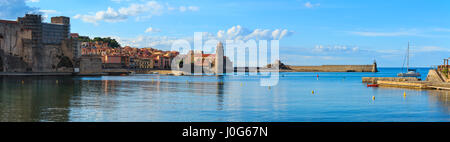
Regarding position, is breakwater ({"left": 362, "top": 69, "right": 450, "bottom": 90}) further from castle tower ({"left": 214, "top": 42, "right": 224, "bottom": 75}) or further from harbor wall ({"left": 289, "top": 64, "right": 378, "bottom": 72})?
harbor wall ({"left": 289, "top": 64, "right": 378, "bottom": 72})

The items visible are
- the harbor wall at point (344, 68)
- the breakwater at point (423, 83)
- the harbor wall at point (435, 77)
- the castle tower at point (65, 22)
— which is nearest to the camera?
the breakwater at point (423, 83)

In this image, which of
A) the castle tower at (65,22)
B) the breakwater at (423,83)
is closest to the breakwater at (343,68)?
the castle tower at (65,22)

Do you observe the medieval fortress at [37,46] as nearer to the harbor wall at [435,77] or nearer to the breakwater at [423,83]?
the breakwater at [423,83]

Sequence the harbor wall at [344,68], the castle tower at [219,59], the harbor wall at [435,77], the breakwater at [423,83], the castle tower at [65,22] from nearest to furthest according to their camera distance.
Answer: the breakwater at [423,83], the harbor wall at [435,77], the castle tower at [65,22], the castle tower at [219,59], the harbor wall at [344,68]

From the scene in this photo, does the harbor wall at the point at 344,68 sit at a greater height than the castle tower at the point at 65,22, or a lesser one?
lesser

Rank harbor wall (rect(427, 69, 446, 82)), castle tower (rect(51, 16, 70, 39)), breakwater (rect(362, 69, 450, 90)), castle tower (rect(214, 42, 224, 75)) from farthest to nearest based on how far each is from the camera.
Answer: castle tower (rect(214, 42, 224, 75))
castle tower (rect(51, 16, 70, 39))
harbor wall (rect(427, 69, 446, 82))
breakwater (rect(362, 69, 450, 90))

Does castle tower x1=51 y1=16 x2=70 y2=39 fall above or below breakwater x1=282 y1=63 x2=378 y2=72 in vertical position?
above

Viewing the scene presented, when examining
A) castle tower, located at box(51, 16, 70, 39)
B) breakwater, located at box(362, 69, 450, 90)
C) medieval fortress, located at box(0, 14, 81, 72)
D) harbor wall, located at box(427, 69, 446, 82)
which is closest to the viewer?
breakwater, located at box(362, 69, 450, 90)

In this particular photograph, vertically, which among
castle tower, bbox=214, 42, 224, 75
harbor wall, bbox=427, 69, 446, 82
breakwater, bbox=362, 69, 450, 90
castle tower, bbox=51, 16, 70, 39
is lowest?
breakwater, bbox=362, 69, 450, 90

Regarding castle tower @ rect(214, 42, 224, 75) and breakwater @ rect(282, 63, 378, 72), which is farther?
breakwater @ rect(282, 63, 378, 72)

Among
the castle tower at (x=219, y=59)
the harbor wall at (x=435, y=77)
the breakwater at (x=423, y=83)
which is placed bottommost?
the breakwater at (x=423, y=83)

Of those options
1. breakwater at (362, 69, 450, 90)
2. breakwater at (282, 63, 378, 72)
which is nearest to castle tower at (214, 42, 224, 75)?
breakwater at (282, 63, 378, 72)

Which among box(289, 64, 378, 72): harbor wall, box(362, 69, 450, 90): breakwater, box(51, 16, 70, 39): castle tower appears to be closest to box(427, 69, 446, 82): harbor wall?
box(362, 69, 450, 90): breakwater
